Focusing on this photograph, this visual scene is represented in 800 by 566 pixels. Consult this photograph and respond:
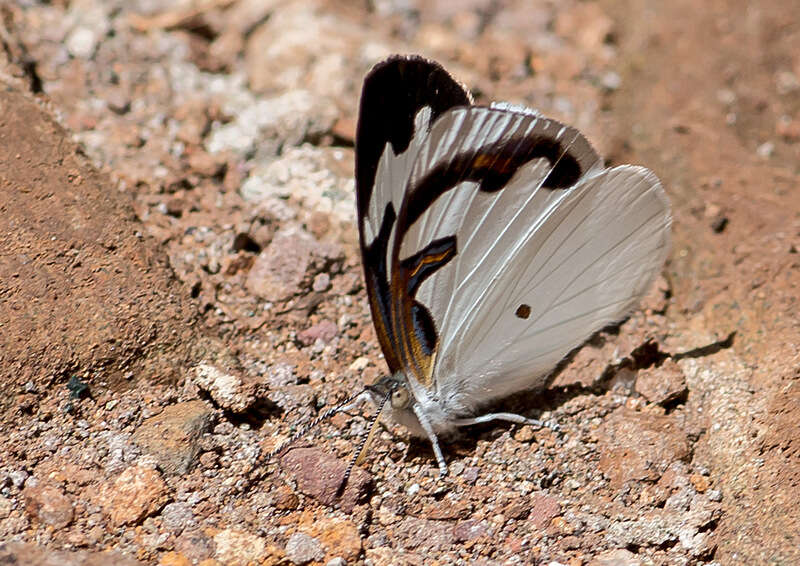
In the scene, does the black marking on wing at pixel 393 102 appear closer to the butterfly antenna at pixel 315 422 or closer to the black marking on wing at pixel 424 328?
the black marking on wing at pixel 424 328

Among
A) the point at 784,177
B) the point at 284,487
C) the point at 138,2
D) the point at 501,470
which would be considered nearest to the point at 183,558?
the point at 284,487

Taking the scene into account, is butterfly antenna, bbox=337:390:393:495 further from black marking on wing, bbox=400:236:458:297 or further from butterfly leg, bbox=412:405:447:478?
black marking on wing, bbox=400:236:458:297

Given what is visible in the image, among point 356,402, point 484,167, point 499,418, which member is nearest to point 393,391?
point 356,402

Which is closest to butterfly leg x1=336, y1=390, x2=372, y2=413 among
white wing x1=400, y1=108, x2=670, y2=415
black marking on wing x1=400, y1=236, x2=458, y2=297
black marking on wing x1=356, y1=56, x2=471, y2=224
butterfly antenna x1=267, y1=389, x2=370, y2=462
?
butterfly antenna x1=267, y1=389, x2=370, y2=462

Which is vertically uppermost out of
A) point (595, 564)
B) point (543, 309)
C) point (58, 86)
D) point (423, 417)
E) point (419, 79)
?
point (419, 79)

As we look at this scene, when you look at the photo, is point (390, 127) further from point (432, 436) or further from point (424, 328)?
point (432, 436)

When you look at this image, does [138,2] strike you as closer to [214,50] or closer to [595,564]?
[214,50]
